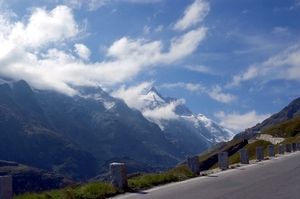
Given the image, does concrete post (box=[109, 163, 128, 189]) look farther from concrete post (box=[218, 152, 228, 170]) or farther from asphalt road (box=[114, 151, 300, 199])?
concrete post (box=[218, 152, 228, 170])

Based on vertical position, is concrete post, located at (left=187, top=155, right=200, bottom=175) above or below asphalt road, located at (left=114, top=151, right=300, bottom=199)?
above

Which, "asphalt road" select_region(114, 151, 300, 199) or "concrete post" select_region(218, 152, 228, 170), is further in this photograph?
"concrete post" select_region(218, 152, 228, 170)

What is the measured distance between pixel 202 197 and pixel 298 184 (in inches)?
148

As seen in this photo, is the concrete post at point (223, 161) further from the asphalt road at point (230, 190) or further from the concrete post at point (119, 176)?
the concrete post at point (119, 176)

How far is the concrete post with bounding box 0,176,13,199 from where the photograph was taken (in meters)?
10.4

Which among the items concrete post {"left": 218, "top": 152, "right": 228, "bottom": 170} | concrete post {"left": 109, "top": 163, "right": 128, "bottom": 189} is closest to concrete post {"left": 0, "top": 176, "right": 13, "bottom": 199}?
concrete post {"left": 109, "top": 163, "right": 128, "bottom": 189}

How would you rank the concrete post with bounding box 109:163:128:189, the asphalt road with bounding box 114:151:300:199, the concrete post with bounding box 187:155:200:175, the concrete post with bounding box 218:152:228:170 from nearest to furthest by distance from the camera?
the asphalt road with bounding box 114:151:300:199 → the concrete post with bounding box 109:163:128:189 → the concrete post with bounding box 187:155:200:175 → the concrete post with bounding box 218:152:228:170

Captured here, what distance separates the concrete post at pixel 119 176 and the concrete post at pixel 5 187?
4245 millimetres

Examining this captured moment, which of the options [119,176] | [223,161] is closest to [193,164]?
[223,161]

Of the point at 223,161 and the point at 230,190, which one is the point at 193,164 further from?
the point at 230,190

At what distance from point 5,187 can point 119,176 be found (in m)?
4.55

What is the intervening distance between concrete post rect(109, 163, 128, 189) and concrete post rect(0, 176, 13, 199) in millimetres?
4245

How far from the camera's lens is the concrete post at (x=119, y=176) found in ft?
46.3

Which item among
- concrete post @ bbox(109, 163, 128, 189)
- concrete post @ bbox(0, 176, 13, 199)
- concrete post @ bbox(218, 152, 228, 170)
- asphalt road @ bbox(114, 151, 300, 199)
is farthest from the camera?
concrete post @ bbox(218, 152, 228, 170)
